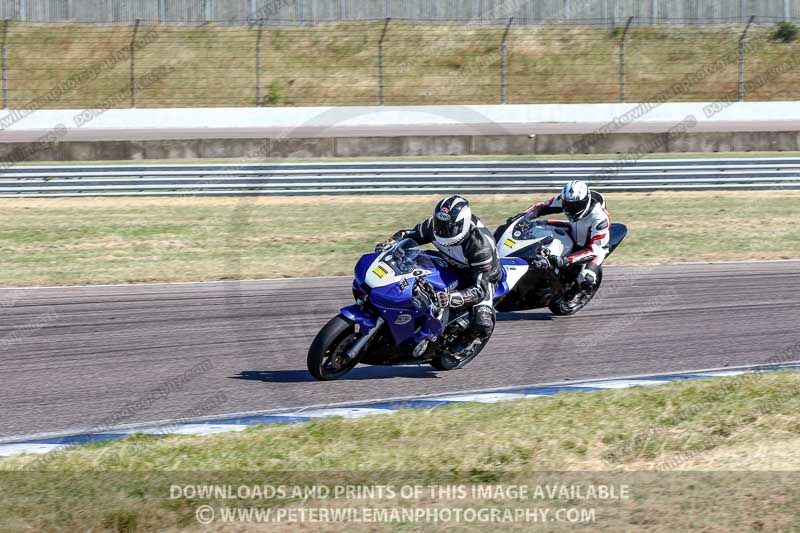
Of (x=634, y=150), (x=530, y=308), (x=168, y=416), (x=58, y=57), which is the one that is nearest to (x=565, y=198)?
(x=530, y=308)

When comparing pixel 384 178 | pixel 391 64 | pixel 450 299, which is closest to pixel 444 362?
pixel 450 299

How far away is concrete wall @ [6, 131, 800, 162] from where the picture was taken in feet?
76.1

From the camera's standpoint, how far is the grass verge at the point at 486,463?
5.13 metres

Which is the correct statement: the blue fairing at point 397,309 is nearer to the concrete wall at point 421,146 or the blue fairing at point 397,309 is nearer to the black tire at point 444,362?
the black tire at point 444,362

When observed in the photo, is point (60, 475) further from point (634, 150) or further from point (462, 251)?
point (634, 150)

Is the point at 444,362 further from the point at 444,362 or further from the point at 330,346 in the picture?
the point at 330,346

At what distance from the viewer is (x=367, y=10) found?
36.3m

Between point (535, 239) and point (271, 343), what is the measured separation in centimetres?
305

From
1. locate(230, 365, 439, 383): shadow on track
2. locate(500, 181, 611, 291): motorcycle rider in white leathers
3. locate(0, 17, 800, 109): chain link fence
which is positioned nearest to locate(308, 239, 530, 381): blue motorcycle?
locate(230, 365, 439, 383): shadow on track

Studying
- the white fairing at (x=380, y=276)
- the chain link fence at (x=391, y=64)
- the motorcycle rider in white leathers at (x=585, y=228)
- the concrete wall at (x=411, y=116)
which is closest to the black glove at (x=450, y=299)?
the white fairing at (x=380, y=276)

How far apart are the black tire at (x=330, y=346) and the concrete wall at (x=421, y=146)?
15111 mm

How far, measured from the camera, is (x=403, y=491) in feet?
17.8

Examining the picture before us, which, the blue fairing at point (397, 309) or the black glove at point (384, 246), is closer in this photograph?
the blue fairing at point (397, 309)

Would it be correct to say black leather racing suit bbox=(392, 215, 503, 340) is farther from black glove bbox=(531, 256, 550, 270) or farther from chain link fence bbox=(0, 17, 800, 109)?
chain link fence bbox=(0, 17, 800, 109)
